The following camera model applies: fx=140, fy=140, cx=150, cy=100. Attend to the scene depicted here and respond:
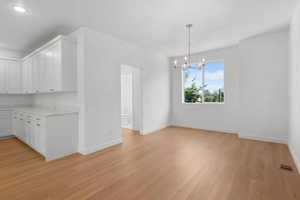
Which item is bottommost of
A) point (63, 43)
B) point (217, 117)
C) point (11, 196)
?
point (11, 196)

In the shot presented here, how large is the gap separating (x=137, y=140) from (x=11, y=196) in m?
2.67

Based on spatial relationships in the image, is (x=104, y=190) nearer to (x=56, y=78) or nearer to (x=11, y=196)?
(x=11, y=196)

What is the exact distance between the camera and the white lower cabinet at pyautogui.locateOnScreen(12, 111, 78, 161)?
269cm

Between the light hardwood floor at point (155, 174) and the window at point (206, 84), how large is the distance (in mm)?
2132

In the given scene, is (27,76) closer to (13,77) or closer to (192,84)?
(13,77)

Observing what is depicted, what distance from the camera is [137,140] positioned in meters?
4.04

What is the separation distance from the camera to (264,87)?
3785 millimetres

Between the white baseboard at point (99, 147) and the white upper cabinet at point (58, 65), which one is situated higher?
the white upper cabinet at point (58, 65)

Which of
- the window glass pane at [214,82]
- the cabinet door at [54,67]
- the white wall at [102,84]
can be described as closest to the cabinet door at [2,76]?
the cabinet door at [54,67]

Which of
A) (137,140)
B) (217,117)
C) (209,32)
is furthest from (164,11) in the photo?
(217,117)

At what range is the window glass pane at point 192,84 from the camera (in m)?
5.39

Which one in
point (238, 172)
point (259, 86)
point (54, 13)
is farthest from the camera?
point (259, 86)

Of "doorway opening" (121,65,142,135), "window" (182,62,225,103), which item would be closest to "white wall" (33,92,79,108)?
"doorway opening" (121,65,142,135)

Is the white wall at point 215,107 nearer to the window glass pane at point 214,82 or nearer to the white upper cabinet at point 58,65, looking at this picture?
the window glass pane at point 214,82
